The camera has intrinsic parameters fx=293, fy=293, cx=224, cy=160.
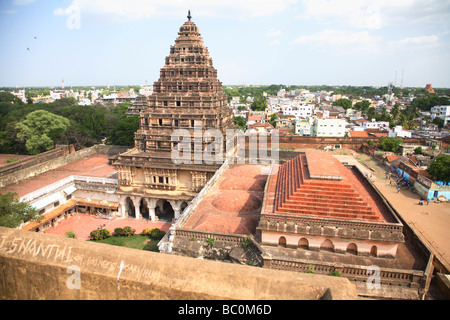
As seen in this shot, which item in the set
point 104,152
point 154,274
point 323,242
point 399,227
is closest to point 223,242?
point 323,242

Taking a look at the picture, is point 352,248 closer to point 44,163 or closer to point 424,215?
point 424,215

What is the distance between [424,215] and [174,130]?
2359 centimetres

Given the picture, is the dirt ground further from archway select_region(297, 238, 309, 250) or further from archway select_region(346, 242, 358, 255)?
archway select_region(297, 238, 309, 250)

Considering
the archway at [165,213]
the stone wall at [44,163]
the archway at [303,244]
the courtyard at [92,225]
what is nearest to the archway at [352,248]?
the archway at [303,244]

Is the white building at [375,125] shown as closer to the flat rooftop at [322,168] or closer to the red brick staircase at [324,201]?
the flat rooftop at [322,168]

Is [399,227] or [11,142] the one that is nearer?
[399,227]

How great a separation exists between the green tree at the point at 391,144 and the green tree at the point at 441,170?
16291 millimetres

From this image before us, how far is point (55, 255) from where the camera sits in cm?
587

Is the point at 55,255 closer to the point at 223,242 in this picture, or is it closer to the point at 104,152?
the point at 223,242

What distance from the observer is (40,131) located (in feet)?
145

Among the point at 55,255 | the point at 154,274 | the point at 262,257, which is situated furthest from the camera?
the point at 262,257

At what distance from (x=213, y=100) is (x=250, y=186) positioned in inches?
387

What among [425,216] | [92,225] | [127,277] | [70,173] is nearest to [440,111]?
[425,216]

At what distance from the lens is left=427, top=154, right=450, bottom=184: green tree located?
30000 mm
